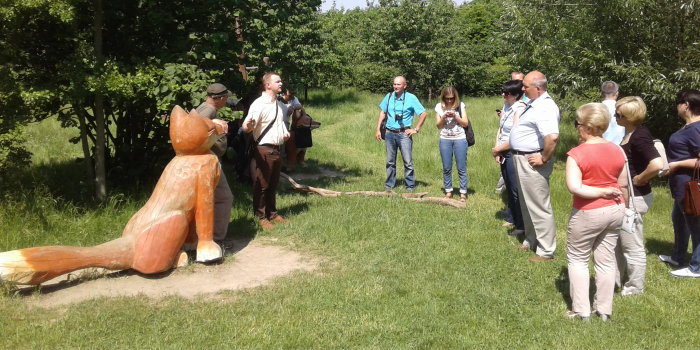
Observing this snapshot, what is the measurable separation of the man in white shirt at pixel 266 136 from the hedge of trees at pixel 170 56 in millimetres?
708

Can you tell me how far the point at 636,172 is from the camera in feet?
18.1

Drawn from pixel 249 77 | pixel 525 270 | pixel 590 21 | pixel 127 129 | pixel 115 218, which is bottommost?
pixel 525 270

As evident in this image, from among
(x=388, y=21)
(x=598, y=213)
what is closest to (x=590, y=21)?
(x=598, y=213)

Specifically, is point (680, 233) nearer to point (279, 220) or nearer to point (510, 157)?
point (510, 157)

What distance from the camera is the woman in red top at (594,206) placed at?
443 centimetres

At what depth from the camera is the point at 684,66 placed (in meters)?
10.4

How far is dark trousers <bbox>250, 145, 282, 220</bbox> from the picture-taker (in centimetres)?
699

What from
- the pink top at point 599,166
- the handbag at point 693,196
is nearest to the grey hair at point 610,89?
the handbag at point 693,196

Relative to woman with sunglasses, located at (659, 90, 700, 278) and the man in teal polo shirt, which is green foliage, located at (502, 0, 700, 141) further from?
woman with sunglasses, located at (659, 90, 700, 278)

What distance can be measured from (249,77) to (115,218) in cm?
425

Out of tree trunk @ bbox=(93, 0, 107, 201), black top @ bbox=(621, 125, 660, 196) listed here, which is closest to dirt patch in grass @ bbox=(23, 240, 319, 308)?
tree trunk @ bbox=(93, 0, 107, 201)

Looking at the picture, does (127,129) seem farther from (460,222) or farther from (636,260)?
(636,260)

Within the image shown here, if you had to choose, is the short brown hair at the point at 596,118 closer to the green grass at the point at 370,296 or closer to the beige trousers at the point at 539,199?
the beige trousers at the point at 539,199

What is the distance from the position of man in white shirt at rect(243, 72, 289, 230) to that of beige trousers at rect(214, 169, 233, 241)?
766 millimetres
